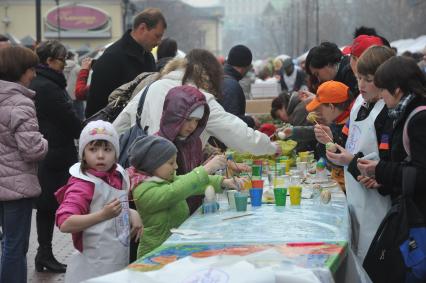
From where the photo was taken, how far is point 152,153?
5520 millimetres

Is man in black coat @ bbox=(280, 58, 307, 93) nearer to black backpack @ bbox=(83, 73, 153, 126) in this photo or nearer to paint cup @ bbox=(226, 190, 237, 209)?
black backpack @ bbox=(83, 73, 153, 126)

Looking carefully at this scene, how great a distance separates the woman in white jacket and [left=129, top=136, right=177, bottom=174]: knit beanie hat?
3.17 ft

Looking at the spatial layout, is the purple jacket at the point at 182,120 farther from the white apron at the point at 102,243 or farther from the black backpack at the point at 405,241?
the black backpack at the point at 405,241

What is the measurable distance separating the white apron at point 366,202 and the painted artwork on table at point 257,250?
1355 mm

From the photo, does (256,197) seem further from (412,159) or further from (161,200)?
(412,159)

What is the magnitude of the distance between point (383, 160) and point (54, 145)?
398cm

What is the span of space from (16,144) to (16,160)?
0.41ft

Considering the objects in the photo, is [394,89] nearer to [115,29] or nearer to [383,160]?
[383,160]

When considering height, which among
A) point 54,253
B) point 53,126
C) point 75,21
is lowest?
point 75,21

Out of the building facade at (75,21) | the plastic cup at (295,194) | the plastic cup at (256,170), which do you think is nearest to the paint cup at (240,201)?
the plastic cup at (295,194)

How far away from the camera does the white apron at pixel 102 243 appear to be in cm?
518

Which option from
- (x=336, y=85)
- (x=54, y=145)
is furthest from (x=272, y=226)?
(x=54, y=145)

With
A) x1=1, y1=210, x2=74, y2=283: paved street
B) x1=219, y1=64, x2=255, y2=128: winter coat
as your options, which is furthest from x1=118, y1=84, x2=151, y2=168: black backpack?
x1=219, y1=64, x2=255, y2=128: winter coat

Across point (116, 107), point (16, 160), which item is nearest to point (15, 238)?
point (16, 160)
